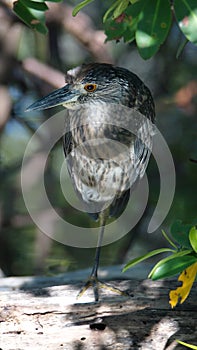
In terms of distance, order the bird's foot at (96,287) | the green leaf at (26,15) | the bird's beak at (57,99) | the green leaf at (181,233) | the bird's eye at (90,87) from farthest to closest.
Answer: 1. the bird's eye at (90,87)
2. the bird's beak at (57,99)
3. the bird's foot at (96,287)
4. the green leaf at (26,15)
5. the green leaf at (181,233)

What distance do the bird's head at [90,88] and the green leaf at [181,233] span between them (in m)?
0.78

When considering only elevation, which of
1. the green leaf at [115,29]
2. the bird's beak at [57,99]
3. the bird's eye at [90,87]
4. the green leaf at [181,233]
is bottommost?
the green leaf at [181,233]

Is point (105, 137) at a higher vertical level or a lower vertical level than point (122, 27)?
lower

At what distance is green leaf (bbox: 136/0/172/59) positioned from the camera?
2.13 metres

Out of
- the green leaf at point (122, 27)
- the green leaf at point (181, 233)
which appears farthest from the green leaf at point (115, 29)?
the green leaf at point (181, 233)

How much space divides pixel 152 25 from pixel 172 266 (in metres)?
0.67

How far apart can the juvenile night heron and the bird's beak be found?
4 cm

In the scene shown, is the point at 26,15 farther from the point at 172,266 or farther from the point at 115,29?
the point at 172,266

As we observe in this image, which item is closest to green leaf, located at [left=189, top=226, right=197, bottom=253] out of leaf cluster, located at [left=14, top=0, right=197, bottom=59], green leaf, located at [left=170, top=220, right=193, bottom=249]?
green leaf, located at [left=170, top=220, right=193, bottom=249]

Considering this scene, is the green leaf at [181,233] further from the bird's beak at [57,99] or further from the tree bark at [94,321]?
the bird's beak at [57,99]

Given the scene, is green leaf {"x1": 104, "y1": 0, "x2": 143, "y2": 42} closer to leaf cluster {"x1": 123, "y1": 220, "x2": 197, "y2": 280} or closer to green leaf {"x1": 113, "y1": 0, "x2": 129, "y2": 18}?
green leaf {"x1": 113, "y1": 0, "x2": 129, "y2": 18}

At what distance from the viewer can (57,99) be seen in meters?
2.90

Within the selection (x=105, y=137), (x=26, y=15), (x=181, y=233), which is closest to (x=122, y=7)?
(x=26, y=15)

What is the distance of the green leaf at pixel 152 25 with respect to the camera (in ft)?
6.98
